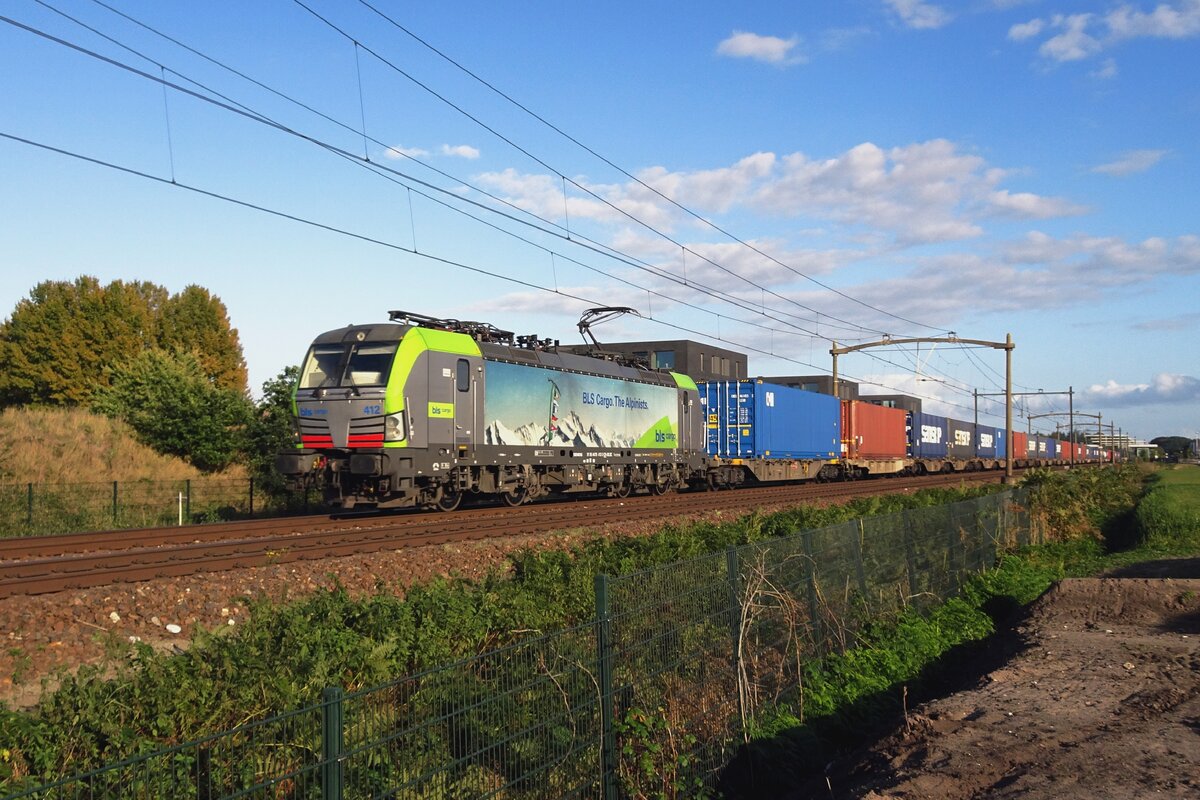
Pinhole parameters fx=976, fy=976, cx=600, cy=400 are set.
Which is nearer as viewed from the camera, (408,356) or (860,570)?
(860,570)

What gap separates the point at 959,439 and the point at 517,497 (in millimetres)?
45785

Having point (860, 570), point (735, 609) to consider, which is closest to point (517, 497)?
point (860, 570)

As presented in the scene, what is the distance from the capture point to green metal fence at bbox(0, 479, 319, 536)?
21953 millimetres

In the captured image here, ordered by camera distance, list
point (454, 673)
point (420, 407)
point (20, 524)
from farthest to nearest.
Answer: point (20, 524)
point (420, 407)
point (454, 673)

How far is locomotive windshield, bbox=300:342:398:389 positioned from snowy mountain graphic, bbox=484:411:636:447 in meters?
3.27

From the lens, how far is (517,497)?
23.9 m

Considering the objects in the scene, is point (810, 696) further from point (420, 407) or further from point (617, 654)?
point (420, 407)

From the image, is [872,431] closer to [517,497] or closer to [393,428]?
[517,497]

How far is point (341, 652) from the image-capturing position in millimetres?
7633

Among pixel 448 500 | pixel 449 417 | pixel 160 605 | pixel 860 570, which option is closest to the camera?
pixel 860 570

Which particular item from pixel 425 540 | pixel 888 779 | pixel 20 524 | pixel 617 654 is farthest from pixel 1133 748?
pixel 20 524

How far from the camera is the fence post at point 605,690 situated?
5852 millimetres

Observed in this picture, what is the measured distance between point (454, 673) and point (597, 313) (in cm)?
2326

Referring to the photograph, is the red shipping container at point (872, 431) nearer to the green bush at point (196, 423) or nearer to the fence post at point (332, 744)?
the green bush at point (196, 423)
